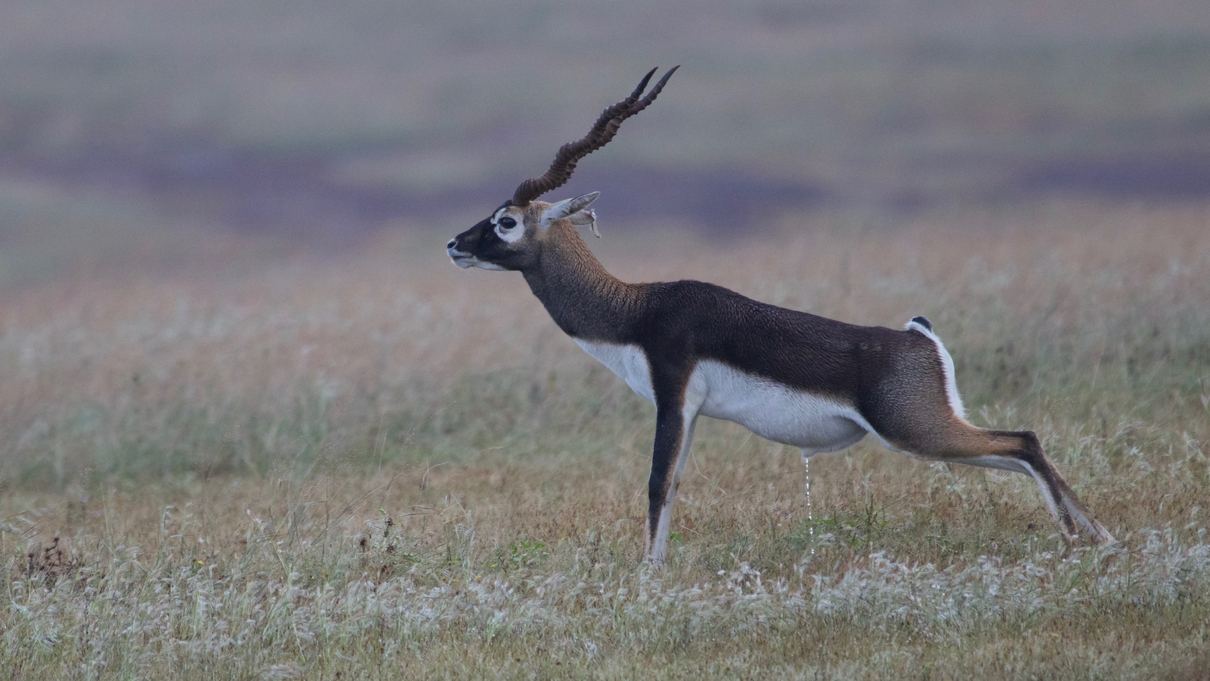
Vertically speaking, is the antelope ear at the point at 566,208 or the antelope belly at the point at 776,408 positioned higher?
the antelope ear at the point at 566,208

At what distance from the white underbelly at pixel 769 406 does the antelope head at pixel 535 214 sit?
3.76 feet

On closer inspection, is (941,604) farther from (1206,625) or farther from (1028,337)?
(1028,337)

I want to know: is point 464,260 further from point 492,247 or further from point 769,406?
point 769,406

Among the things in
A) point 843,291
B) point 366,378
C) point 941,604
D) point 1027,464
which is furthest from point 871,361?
point 843,291

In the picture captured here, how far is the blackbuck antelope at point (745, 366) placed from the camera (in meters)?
10.0

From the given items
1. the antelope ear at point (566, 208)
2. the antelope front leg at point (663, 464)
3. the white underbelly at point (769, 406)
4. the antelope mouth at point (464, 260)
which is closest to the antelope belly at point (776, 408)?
the white underbelly at point (769, 406)

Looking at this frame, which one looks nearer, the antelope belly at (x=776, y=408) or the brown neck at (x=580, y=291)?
the antelope belly at (x=776, y=408)

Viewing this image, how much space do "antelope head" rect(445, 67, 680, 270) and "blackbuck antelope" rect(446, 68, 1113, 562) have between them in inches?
0.4

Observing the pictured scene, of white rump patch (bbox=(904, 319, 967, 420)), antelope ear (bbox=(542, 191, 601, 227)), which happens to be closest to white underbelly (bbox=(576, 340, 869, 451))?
white rump patch (bbox=(904, 319, 967, 420))

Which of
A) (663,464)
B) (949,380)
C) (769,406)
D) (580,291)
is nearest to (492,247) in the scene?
(580,291)

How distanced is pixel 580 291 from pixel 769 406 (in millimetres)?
1606

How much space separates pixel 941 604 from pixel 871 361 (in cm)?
197

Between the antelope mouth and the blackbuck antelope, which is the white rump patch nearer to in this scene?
the blackbuck antelope

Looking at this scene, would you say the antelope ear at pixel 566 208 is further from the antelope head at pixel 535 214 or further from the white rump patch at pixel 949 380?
the white rump patch at pixel 949 380
